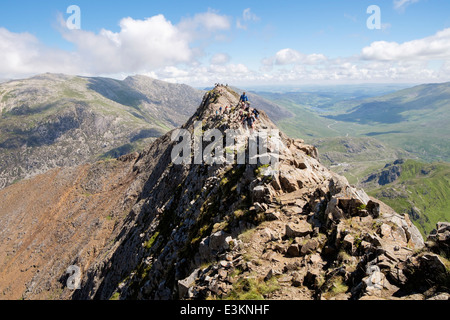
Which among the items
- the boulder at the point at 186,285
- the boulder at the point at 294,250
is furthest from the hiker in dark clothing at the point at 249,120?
the boulder at the point at 186,285

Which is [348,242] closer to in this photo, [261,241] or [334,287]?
[334,287]

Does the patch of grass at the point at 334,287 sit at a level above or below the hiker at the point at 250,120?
below

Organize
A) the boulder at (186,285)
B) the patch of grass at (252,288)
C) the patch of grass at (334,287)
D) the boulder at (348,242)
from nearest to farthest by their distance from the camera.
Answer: the patch of grass at (334,287), the patch of grass at (252,288), the boulder at (348,242), the boulder at (186,285)

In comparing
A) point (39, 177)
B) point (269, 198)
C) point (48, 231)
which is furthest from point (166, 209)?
point (39, 177)

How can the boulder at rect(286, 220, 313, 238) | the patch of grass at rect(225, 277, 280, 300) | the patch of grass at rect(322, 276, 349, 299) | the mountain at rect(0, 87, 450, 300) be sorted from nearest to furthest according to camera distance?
the patch of grass at rect(322, 276, 349, 299)
the mountain at rect(0, 87, 450, 300)
the patch of grass at rect(225, 277, 280, 300)
the boulder at rect(286, 220, 313, 238)

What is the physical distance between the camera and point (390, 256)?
12.8 meters

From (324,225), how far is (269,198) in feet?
17.0

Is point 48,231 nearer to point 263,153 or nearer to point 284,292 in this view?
point 263,153

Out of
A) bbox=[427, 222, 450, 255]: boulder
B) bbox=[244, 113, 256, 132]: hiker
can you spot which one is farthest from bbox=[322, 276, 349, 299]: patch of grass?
bbox=[244, 113, 256, 132]: hiker

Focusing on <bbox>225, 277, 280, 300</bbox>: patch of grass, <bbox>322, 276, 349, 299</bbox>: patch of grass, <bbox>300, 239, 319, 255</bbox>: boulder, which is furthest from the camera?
<bbox>300, 239, 319, 255</bbox>: boulder

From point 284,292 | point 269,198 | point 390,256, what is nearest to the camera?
point 390,256

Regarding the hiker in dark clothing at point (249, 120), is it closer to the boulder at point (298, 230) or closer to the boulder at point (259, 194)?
the boulder at point (259, 194)

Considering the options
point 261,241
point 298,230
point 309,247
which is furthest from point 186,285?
point 309,247

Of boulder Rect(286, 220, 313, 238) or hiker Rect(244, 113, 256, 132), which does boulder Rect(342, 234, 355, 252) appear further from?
hiker Rect(244, 113, 256, 132)
